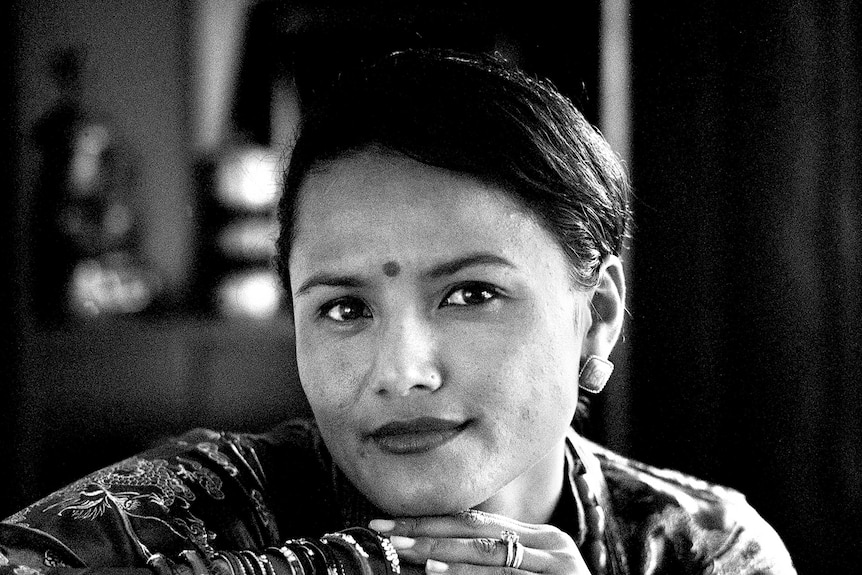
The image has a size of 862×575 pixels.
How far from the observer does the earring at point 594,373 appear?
0.96 meters

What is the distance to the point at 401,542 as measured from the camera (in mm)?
778

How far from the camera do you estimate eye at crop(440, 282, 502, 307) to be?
850 mm

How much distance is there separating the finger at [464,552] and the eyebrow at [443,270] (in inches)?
9.6

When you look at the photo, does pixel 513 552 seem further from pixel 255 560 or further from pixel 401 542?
pixel 255 560

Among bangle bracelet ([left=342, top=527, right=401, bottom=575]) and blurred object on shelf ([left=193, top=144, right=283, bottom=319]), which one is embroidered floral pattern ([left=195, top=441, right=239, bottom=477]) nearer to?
bangle bracelet ([left=342, top=527, right=401, bottom=575])

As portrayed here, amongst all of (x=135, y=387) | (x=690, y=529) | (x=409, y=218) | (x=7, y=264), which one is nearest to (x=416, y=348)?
(x=409, y=218)

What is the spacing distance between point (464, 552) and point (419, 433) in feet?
0.38

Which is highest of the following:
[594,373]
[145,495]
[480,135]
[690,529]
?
[480,135]

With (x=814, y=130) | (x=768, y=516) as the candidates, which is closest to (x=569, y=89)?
(x=814, y=130)

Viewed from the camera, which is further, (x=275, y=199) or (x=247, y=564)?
(x=275, y=199)

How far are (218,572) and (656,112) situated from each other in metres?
1.29

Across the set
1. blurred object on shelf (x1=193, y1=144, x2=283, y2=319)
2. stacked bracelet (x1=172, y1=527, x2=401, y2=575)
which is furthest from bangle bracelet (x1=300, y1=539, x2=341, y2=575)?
blurred object on shelf (x1=193, y1=144, x2=283, y2=319)

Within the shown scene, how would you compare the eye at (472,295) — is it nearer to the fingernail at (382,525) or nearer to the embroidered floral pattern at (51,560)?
the fingernail at (382,525)

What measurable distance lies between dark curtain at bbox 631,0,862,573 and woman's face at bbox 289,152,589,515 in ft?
2.59
